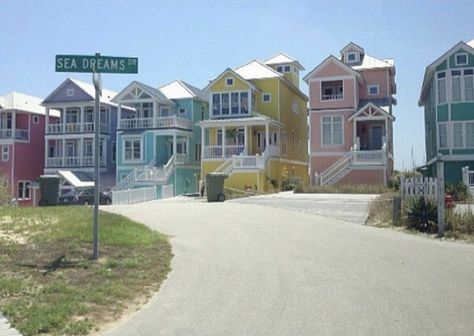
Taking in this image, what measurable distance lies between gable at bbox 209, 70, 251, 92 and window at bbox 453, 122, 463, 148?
15.6 metres

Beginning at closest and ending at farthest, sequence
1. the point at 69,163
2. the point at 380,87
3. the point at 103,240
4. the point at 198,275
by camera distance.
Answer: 1. the point at 198,275
2. the point at 103,240
3. the point at 380,87
4. the point at 69,163

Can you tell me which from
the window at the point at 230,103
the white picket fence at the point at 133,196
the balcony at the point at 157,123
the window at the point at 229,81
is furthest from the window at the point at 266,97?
the white picket fence at the point at 133,196

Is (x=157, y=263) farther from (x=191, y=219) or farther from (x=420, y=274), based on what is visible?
(x=191, y=219)

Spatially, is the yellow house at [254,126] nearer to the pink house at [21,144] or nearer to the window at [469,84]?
the window at [469,84]

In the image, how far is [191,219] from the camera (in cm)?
1662

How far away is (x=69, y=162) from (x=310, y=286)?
4293cm

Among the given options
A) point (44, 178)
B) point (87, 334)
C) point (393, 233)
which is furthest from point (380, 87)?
point (87, 334)

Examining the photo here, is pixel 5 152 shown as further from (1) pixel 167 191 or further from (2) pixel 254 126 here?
(2) pixel 254 126

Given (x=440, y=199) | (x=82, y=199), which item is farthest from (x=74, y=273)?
(x=82, y=199)

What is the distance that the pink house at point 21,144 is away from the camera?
4878cm

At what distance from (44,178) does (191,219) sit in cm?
1500

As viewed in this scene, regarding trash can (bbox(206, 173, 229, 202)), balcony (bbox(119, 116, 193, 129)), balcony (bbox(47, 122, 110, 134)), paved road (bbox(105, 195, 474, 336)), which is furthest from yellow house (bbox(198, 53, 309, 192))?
paved road (bbox(105, 195, 474, 336))

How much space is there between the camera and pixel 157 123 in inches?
1710

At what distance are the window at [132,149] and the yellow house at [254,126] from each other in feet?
21.2
